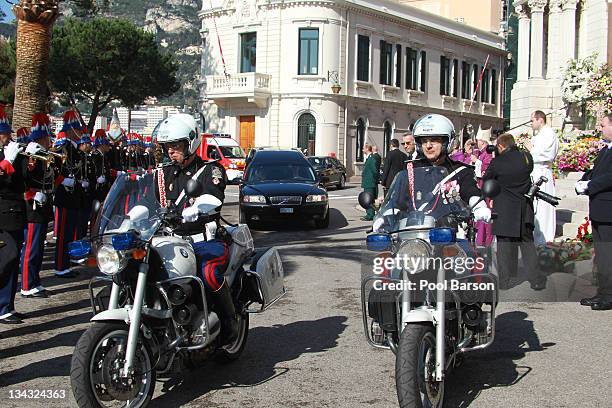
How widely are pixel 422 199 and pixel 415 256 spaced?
636 mm

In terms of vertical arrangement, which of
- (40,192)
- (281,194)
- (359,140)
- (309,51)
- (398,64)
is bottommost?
(40,192)

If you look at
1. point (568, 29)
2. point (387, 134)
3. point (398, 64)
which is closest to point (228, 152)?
point (387, 134)

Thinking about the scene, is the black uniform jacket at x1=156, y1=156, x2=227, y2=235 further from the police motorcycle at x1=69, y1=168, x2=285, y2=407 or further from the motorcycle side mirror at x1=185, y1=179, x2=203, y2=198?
the motorcycle side mirror at x1=185, y1=179, x2=203, y2=198

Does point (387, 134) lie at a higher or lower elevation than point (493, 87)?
lower

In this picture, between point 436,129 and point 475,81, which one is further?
point 475,81

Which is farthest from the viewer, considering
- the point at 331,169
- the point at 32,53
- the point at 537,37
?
the point at 331,169

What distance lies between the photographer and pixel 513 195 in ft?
31.9

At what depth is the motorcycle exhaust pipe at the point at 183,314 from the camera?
5086 millimetres

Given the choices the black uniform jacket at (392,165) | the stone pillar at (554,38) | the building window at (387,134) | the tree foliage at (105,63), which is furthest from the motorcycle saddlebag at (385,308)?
the tree foliage at (105,63)

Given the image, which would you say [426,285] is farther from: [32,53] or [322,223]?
[32,53]

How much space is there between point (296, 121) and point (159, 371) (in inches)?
1520

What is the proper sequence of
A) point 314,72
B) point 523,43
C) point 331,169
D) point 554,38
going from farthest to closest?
1. point 314,72
2. point 331,169
3. point 523,43
4. point 554,38

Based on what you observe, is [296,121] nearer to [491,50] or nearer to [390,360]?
[491,50]

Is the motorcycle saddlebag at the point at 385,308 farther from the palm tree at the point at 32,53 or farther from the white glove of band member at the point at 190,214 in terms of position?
the palm tree at the point at 32,53
